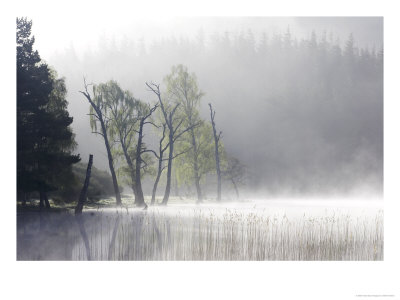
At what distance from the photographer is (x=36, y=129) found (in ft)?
40.4

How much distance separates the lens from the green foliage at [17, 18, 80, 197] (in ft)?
36.4

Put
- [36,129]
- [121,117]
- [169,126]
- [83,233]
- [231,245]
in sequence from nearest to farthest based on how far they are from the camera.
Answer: [231,245], [83,233], [36,129], [121,117], [169,126]

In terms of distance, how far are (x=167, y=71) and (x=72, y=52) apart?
174 inches

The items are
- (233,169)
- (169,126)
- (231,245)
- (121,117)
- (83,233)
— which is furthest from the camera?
(233,169)

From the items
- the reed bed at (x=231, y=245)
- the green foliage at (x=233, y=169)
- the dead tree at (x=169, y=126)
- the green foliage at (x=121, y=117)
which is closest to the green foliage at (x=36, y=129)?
the green foliage at (x=121, y=117)

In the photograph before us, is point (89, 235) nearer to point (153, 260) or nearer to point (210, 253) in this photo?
point (153, 260)

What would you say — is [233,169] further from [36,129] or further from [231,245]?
[231,245]

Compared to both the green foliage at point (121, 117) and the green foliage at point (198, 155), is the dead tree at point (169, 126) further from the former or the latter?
the green foliage at point (198, 155)

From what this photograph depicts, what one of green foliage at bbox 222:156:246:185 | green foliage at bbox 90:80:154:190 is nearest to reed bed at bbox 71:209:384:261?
green foliage at bbox 90:80:154:190

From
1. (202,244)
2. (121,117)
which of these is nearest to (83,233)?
(202,244)
